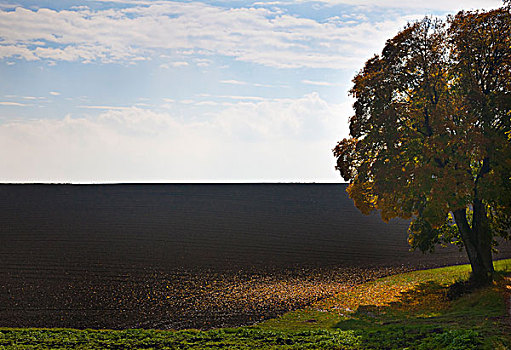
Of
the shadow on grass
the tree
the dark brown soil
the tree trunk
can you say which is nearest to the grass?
the shadow on grass

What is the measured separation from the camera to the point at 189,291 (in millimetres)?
29969

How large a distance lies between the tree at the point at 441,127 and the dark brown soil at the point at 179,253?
8.92m

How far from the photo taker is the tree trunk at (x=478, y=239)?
2634cm

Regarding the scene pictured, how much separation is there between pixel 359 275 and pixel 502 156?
16041 millimetres

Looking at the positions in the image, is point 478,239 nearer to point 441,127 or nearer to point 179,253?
point 441,127

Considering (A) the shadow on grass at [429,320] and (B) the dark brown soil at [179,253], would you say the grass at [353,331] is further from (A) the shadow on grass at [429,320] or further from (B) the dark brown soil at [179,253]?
(B) the dark brown soil at [179,253]

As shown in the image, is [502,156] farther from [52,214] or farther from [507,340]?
[52,214]

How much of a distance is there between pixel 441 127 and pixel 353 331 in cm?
1187

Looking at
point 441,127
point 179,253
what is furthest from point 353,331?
point 179,253

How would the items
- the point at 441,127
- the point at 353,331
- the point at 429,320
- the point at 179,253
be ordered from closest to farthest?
the point at 353,331, the point at 429,320, the point at 441,127, the point at 179,253

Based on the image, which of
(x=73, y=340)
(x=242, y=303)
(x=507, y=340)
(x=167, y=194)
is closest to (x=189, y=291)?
(x=242, y=303)

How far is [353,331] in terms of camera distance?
18.6 metres

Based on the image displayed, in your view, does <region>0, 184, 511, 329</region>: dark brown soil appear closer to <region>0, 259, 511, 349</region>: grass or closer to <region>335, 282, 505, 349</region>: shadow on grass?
<region>0, 259, 511, 349</region>: grass

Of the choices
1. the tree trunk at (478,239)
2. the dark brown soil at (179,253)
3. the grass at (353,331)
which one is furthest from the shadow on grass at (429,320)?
the dark brown soil at (179,253)
